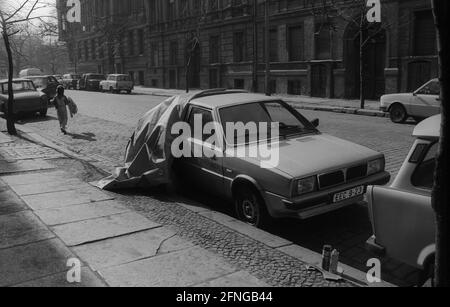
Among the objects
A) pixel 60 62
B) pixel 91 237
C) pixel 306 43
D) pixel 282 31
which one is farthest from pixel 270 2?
pixel 60 62

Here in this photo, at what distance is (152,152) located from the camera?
7.47 meters

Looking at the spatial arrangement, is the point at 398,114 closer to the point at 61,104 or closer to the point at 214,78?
the point at 61,104

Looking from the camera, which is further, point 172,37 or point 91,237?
point 172,37

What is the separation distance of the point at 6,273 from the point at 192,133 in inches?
136

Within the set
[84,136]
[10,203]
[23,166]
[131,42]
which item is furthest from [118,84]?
[10,203]

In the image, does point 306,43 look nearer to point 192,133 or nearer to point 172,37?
point 172,37

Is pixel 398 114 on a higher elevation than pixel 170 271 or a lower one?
higher

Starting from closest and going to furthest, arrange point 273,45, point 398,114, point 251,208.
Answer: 1. point 251,208
2. point 398,114
3. point 273,45

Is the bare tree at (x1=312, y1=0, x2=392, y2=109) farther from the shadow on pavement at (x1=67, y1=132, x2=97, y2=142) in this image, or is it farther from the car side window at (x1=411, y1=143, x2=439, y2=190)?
the car side window at (x1=411, y1=143, x2=439, y2=190)

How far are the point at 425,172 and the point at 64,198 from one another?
5332mm

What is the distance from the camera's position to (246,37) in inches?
1307

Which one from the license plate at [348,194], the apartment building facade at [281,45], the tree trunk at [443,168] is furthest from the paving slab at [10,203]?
the apartment building facade at [281,45]

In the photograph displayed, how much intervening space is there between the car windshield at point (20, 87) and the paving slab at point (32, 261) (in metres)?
17.2

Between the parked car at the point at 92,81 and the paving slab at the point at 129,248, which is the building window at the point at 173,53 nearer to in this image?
the parked car at the point at 92,81
